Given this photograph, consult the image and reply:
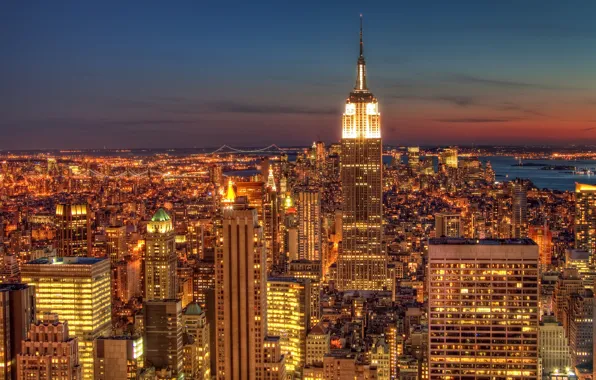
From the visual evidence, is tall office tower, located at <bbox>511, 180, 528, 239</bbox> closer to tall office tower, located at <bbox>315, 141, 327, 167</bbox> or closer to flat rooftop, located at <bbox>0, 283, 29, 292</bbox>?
tall office tower, located at <bbox>315, 141, 327, 167</bbox>

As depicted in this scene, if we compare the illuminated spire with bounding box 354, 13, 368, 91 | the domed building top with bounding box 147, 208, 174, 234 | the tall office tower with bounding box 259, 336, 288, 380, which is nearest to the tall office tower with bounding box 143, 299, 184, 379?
the tall office tower with bounding box 259, 336, 288, 380

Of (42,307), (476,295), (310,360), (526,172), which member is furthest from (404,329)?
(526,172)

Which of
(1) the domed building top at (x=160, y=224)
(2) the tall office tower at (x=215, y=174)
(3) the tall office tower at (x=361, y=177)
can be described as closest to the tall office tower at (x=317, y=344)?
(1) the domed building top at (x=160, y=224)

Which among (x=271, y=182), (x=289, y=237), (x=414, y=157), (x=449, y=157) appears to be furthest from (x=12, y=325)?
(x=414, y=157)

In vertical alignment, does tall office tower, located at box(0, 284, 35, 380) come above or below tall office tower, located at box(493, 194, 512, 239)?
below

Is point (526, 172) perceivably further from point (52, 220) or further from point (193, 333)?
point (193, 333)

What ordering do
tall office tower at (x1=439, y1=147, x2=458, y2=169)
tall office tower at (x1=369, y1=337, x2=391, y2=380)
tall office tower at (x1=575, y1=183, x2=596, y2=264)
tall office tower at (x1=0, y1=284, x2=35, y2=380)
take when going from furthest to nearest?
tall office tower at (x1=439, y1=147, x2=458, y2=169) → tall office tower at (x1=575, y1=183, x2=596, y2=264) → tall office tower at (x1=369, y1=337, x2=391, y2=380) → tall office tower at (x1=0, y1=284, x2=35, y2=380)
